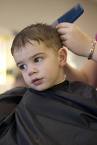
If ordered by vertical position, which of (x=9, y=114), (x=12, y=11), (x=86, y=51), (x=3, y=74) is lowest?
(x=3, y=74)

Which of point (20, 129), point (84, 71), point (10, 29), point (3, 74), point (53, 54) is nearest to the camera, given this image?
point (20, 129)

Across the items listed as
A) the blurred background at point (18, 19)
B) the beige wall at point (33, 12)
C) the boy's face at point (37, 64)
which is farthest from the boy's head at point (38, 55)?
the beige wall at point (33, 12)

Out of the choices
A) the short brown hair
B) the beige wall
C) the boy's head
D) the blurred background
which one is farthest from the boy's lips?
the beige wall

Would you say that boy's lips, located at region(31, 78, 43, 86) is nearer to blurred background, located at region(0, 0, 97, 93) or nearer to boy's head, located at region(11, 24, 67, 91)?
boy's head, located at region(11, 24, 67, 91)

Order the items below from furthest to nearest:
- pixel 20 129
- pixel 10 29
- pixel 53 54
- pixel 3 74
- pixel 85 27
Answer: pixel 85 27 → pixel 10 29 → pixel 3 74 → pixel 53 54 → pixel 20 129

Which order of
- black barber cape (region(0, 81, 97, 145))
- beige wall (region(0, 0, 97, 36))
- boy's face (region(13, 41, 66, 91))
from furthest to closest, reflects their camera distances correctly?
beige wall (region(0, 0, 97, 36)), boy's face (region(13, 41, 66, 91)), black barber cape (region(0, 81, 97, 145))

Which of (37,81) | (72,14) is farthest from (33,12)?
(37,81)

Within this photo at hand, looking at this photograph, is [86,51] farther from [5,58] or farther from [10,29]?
[10,29]

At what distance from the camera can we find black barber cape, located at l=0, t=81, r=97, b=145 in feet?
2.28

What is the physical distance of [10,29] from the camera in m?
2.70

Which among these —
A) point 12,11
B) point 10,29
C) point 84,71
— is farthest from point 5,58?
point 84,71

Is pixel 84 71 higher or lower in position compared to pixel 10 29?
lower

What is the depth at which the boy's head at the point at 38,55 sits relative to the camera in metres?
0.80

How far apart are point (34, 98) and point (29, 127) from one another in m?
0.10
